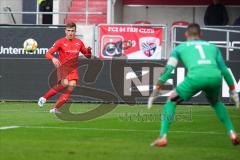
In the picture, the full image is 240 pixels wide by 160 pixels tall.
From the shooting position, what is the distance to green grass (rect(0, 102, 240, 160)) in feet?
41.2

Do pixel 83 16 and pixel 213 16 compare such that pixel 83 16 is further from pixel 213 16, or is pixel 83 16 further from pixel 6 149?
pixel 6 149

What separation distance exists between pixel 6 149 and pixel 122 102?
1148cm

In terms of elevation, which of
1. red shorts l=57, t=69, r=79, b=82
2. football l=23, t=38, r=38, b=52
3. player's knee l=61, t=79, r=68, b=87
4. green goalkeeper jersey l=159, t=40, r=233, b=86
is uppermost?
green goalkeeper jersey l=159, t=40, r=233, b=86

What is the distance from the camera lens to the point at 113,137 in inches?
A: 593

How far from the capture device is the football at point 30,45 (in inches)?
1120

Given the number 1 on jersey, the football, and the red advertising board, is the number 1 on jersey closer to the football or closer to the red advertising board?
the red advertising board

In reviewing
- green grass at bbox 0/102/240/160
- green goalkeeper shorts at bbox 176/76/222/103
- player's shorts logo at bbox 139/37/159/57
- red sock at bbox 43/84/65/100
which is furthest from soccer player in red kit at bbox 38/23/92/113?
green goalkeeper shorts at bbox 176/76/222/103

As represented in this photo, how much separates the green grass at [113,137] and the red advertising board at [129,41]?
648 cm

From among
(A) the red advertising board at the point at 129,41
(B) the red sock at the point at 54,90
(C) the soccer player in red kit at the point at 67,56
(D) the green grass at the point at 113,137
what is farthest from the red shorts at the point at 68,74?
(A) the red advertising board at the point at 129,41

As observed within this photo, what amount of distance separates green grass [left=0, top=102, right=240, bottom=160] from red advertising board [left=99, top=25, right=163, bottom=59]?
648 cm

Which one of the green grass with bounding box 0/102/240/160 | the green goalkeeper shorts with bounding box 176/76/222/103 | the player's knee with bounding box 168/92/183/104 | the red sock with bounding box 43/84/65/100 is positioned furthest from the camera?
the red sock with bounding box 43/84/65/100

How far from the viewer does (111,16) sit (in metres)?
31.8

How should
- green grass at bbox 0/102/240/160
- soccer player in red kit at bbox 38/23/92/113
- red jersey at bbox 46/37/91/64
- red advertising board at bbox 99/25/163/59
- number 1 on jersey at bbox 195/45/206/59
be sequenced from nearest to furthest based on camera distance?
green grass at bbox 0/102/240/160 < number 1 on jersey at bbox 195/45/206/59 < soccer player in red kit at bbox 38/23/92/113 < red jersey at bbox 46/37/91/64 < red advertising board at bbox 99/25/163/59

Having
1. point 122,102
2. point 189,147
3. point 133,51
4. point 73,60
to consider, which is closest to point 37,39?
point 133,51
